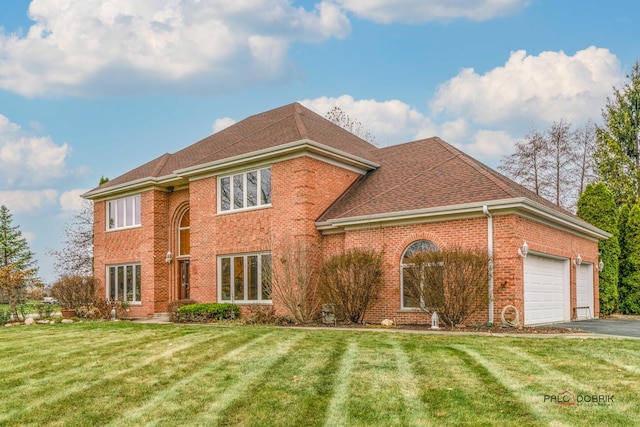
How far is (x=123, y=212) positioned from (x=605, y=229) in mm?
19837

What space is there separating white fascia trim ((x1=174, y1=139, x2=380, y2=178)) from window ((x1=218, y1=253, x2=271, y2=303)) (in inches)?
120

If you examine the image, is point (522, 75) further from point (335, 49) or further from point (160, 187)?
point (160, 187)

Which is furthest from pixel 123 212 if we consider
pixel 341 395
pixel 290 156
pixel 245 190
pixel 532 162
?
pixel 532 162

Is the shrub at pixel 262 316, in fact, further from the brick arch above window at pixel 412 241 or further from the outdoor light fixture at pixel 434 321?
the outdoor light fixture at pixel 434 321

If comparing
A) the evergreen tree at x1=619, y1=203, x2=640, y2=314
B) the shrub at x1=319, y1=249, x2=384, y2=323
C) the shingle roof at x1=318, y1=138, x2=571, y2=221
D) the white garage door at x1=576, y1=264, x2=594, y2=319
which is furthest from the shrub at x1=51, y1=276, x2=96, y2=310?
the evergreen tree at x1=619, y1=203, x2=640, y2=314

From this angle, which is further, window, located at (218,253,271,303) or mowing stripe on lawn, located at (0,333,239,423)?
window, located at (218,253,271,303)

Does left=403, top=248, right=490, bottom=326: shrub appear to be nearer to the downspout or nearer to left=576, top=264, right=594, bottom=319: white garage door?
the downspout

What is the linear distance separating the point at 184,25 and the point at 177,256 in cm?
906

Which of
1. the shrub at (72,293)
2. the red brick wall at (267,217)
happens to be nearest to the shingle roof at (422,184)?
the red brick wall at (267,217)

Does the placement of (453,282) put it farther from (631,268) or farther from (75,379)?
(631,268)

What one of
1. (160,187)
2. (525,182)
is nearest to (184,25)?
(160,187)

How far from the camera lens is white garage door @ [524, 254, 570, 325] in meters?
15.1

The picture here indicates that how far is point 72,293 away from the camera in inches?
917

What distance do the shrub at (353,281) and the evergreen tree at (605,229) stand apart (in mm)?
11522
